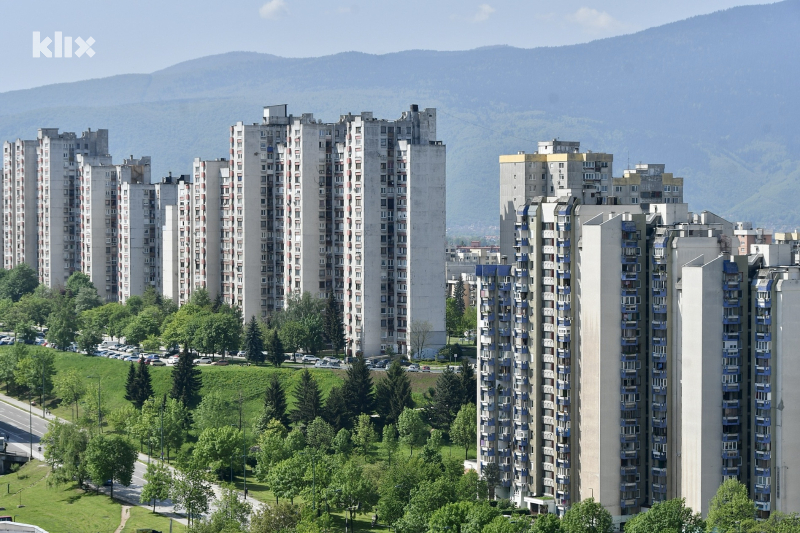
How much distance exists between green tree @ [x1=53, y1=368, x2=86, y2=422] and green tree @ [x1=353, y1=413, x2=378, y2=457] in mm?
32183

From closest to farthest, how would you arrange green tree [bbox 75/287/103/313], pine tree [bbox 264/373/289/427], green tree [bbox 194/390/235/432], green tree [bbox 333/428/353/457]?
green tree [bbox 333/428/353/457] < pine tree [bbox 264/373/289/427] < green tree [bbox 194/390/235/432] < green tree [bbox 75/287/103/313]

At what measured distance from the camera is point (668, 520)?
80.1m

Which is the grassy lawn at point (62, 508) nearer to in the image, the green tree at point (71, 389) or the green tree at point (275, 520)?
the green tree at point (275, 520)

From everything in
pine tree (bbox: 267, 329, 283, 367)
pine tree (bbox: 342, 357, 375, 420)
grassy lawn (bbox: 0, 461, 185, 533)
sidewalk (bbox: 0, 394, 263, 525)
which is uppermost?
pine tree (bbox: 267, 329, 283, 367)

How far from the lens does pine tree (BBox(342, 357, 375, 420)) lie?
387 ft

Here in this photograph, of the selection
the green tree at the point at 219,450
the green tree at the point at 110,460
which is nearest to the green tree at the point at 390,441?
the green tree at the point at 219,450

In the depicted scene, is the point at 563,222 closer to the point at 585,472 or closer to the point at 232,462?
the point at 585,472

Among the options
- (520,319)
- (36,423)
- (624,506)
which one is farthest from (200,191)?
(624,506)

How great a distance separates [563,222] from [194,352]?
62556mm

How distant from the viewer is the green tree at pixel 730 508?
78.2 m

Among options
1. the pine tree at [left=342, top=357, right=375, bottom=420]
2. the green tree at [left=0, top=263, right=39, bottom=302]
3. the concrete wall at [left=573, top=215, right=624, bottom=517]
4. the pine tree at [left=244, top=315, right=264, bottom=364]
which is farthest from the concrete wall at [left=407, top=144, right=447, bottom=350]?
the green tree at [left=0, top=263, right=39, bottom=302]

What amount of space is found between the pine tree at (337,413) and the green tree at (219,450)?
8.99m

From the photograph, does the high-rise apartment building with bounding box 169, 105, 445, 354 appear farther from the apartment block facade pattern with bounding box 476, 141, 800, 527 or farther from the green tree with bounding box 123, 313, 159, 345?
the apartment block facade pattern with bounding box 476, 141, 800, 527

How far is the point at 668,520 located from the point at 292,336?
6321 cm
